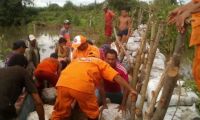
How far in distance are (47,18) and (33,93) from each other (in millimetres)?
31420

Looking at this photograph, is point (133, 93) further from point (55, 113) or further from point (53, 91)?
point (53, 91)

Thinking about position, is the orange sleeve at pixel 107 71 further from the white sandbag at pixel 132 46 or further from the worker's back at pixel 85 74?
the white sandbag at pixel 132 46

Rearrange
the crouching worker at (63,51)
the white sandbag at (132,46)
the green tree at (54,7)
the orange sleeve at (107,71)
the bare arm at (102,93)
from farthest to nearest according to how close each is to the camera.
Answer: the green tree at (54,7) → the white sandbag at (132,46) → the crouching worker at (63,51) → the bare arm at (102,93) → the orange sleeve at (107,71)

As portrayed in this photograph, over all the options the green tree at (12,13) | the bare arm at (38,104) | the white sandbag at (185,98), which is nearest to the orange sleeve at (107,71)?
the bare arm at (38,104)

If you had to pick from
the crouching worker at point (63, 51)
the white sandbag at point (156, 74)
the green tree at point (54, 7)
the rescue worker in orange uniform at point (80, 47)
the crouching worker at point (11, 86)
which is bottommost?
the green tree at point (54, 7)

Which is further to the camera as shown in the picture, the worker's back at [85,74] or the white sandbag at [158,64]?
the white sandbag at [158,64]

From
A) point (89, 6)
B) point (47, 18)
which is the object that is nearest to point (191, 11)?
point (47, 18)

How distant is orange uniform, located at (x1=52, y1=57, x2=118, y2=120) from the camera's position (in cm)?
412

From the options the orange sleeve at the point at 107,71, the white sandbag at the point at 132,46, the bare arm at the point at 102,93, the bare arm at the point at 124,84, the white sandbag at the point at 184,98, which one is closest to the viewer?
the bare arm at the point at 124,84

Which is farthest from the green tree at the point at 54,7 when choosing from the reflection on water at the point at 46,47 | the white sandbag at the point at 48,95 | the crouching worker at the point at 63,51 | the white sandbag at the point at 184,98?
the white sandbag at the point at 184,98

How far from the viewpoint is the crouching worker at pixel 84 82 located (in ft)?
13.5

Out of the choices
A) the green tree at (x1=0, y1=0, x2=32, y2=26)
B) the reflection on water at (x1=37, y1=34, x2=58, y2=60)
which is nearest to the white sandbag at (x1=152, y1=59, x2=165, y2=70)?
the reflection on water at (x1=37, y1=34, x2=58, y2=60)

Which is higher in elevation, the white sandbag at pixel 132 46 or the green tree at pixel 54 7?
the white sandbag at pixel 132 46

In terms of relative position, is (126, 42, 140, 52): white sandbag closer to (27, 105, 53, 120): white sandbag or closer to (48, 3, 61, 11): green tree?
(27, 105, 53, 120): white sandbag
